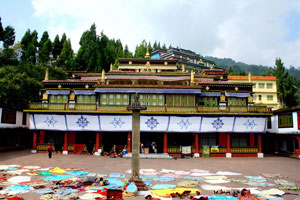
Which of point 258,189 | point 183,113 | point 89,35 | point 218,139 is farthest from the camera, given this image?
point 89,35

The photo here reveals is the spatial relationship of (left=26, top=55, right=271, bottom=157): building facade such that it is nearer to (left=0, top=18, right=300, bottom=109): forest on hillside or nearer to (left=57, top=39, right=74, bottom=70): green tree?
(left=0, top=18, right=300, bottom=109): forest on hillside

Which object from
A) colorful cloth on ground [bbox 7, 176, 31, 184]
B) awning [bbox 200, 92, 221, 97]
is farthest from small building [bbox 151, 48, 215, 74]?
colorful cloth on ground [bbox 7, 176, 31, 184]

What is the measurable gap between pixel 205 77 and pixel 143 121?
1393 centimetres

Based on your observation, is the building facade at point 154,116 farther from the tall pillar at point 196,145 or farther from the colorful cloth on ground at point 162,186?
the colorful cloth on ground at point 162,186

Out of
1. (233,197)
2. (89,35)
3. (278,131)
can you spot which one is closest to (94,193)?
(233,197)

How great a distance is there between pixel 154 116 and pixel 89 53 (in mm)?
48202

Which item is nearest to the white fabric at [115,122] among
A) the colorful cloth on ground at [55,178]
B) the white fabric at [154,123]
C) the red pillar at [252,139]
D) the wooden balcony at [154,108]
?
the wooden balcony at [154,108]

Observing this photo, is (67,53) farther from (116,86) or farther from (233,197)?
(233,197)

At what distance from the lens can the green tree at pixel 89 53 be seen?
67.6 meters

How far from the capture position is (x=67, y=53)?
2840 inches

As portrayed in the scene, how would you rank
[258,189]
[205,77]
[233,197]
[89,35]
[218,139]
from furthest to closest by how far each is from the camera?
[89,35] → [205,77] → [218,139] → [258,189] → [233,197]

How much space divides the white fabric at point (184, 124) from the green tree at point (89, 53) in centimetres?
4488

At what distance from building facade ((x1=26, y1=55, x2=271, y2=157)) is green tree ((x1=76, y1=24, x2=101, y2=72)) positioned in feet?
120

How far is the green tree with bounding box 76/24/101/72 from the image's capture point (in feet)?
222
